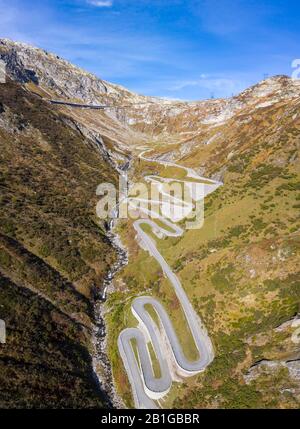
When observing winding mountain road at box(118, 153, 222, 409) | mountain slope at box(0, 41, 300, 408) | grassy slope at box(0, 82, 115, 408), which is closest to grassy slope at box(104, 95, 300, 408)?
mountain slope at box(0, 41, 300, 408)

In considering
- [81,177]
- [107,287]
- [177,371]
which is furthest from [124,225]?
[177,371]

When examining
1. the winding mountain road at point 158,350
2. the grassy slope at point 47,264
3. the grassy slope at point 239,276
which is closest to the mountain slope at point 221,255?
the grassy slope at point 239,276

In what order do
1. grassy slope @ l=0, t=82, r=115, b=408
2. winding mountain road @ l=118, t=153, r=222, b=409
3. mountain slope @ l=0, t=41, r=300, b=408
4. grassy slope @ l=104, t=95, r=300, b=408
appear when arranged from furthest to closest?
grassy slope @ l=0, t=82, r=115, b=408, winding mountain road @ l=118, t=153, r=222, b=409, mountain slope @ l=0, t=41, r=300, b=408, grassy slope @ l=104, t=95, r=300, b=408

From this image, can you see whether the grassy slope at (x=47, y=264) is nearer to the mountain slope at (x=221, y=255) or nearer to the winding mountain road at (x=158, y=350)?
the mountain slope at (x=221, y=255)

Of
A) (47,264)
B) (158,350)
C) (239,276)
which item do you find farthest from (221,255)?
(47,264)

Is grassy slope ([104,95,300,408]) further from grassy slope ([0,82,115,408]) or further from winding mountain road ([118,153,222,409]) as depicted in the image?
grassy slope ([0,82,115,408])

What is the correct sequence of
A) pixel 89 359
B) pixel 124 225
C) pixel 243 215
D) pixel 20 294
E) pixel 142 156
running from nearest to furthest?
pixel 89 359, pixel 20 294, pixel 243 215, pixel 124 225, pixel 142 156
